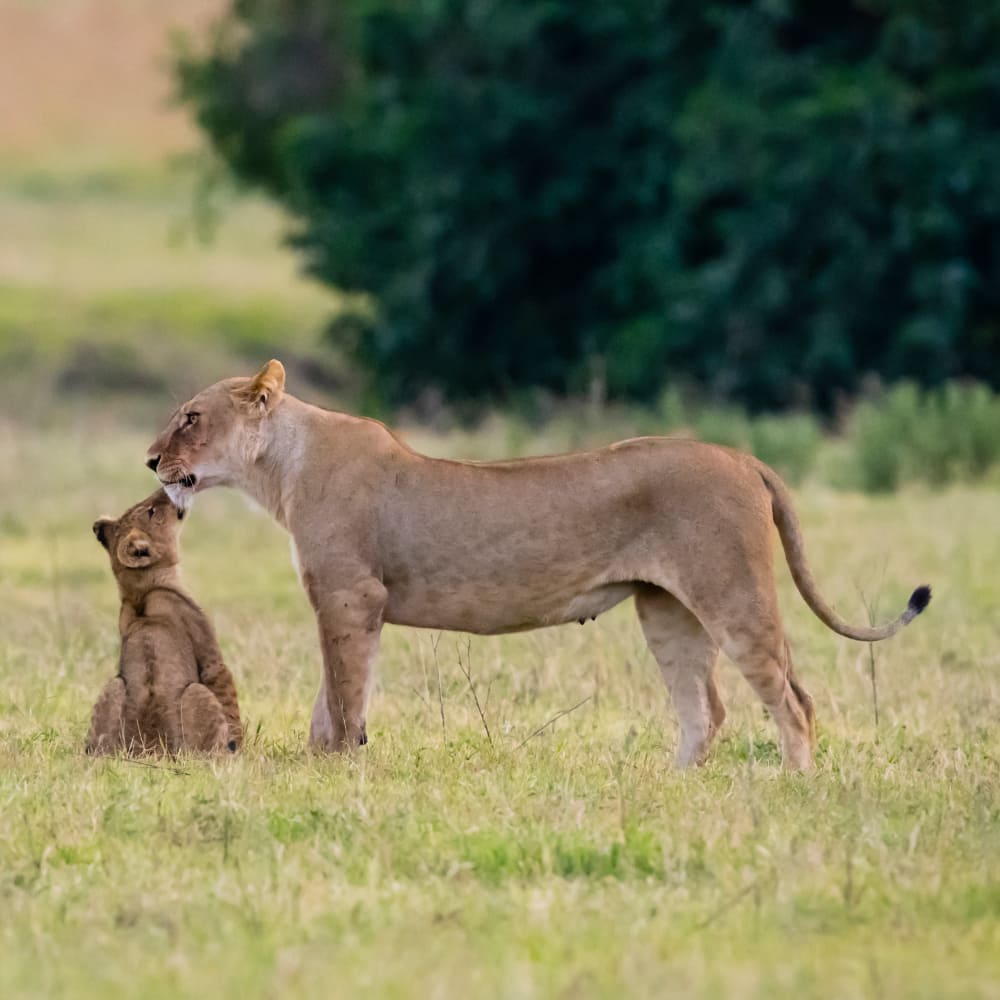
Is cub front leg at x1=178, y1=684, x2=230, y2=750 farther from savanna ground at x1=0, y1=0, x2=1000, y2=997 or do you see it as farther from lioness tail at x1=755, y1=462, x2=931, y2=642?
lioness tail at x1=755, y1=462, x2=931, y2=642

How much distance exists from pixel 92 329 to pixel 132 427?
8.30 metres

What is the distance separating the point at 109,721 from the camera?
279 inches

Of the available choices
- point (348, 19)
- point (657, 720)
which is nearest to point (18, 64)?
point (348, 19)

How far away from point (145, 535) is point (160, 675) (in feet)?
2.07

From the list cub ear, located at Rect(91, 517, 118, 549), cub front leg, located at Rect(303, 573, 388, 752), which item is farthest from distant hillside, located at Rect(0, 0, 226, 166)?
cub front leg, located at Rect(303, 573, 388, 752)

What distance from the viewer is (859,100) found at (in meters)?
24.1

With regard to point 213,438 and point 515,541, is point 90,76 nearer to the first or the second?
point 213,438

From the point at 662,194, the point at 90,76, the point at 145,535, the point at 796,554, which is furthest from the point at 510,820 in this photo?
the point at 90,76

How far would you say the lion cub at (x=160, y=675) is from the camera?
707 cm

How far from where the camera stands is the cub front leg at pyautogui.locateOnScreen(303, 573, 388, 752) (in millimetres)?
7184

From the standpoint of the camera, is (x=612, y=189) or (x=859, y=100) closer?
(x=859, y=100)

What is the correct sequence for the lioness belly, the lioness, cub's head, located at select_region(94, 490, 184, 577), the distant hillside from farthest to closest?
the distant hillside
cub's head, located at select_region(94, 490, 184, 577)
the lioness belly
the lioness

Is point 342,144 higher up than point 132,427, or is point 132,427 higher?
point 342,144

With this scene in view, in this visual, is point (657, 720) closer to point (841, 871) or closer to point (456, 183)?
point (841, 871)
